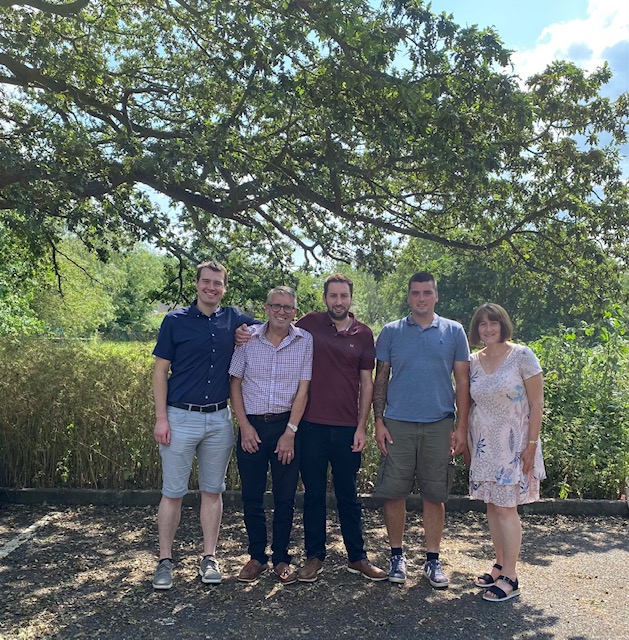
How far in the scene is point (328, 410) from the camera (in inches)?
161

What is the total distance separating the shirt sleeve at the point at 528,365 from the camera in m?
3.93

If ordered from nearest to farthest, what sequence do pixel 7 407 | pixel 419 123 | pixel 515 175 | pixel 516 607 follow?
pixel 516 607 → pixel 419 123 → pixel 7 407 → pixel 515 175

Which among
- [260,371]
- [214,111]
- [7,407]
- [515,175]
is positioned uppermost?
[214,111]

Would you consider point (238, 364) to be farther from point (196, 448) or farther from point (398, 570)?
point (398, 570)

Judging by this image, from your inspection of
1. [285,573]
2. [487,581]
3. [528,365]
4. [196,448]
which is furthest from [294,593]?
[528,365]

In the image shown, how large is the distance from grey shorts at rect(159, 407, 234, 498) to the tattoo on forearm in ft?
3.36

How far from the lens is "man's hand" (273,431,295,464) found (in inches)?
160

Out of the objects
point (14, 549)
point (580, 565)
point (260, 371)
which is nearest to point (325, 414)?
point (260, 371)

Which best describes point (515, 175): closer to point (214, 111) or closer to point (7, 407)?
point (214, 111)

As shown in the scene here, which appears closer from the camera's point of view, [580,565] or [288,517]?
[288,517]

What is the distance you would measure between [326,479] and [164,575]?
1254mm

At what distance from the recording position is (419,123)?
5.71m

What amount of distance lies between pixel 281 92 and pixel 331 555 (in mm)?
4107

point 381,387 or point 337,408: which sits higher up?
point 381,387
